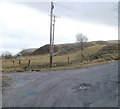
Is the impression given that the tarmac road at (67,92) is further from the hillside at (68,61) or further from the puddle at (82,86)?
the hillside at (68,61)

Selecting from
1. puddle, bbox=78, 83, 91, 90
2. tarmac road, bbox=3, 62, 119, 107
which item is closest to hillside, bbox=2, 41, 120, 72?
tarmac road, bbox=3, 62, 119, 107

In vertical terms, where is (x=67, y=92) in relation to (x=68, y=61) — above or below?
below

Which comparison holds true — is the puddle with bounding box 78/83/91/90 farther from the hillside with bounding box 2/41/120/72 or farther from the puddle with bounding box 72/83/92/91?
the hillside with bounding box 2/41/120/72

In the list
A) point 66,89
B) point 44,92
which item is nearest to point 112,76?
point 66,89

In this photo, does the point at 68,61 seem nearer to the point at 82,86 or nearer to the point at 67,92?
the point at 82,86

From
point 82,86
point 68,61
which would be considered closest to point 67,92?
point 82,86

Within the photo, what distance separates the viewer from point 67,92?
1581 centimetres

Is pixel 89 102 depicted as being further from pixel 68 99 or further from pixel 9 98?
pixel 9 98

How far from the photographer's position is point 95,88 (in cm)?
1617

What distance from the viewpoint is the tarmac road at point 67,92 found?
13.8 metres

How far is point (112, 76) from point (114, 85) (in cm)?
257

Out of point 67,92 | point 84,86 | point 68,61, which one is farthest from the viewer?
point 68,61

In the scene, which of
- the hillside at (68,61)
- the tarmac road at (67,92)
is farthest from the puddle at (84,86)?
the hillside at (68,61)

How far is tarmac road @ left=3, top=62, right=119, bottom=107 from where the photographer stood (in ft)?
45.1
